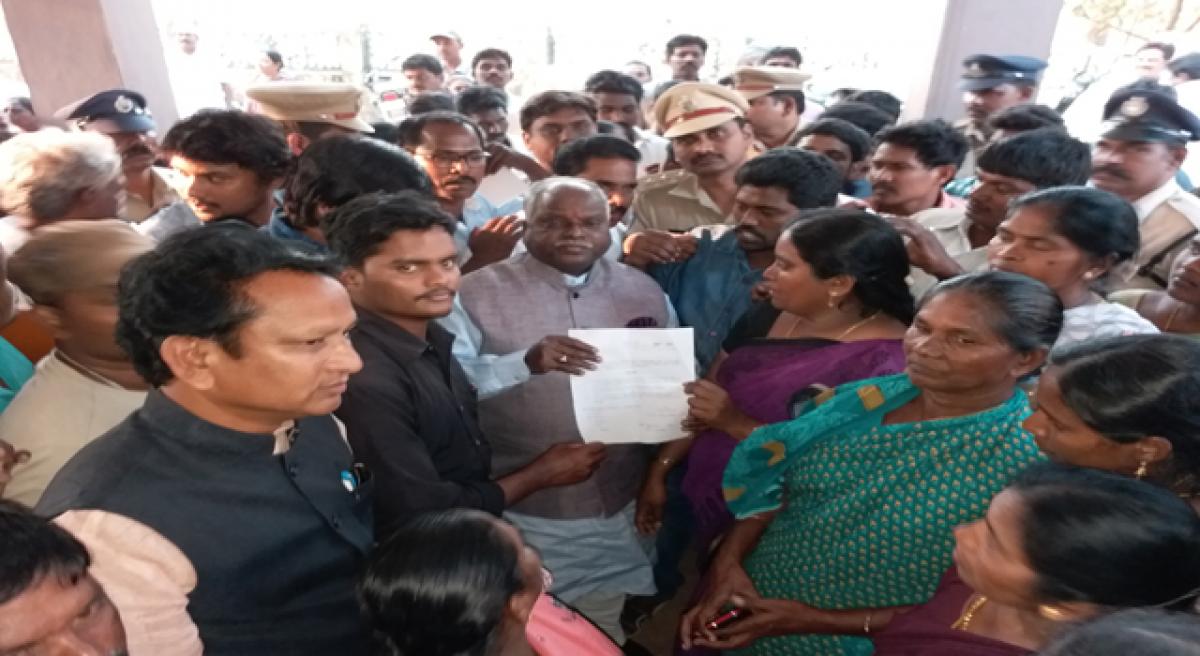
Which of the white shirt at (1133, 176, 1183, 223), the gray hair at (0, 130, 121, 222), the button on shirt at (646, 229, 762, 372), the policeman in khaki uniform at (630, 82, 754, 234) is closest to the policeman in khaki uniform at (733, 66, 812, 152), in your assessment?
the policeman in khaki uniform at (630, 82, 754, 234)

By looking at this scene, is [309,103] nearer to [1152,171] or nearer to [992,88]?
[1152,171]

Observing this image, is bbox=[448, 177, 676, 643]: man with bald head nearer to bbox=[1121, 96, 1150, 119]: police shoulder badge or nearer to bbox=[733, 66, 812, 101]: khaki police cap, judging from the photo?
bbox=[1121, 96, 1150, 119]: police shoulder badge

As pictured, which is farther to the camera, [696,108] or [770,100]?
[770,100]

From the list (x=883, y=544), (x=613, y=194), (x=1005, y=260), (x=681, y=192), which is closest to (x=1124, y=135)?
(x=1005, y=260)

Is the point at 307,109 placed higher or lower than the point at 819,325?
higher

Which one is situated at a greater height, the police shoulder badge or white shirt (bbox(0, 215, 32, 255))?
the police shoulder badge

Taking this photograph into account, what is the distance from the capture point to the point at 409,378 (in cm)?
166

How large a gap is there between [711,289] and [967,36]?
4172 millimetres

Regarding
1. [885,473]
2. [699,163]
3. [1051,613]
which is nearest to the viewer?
[1051,613]

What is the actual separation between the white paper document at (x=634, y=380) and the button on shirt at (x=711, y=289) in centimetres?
41

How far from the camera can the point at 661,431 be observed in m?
2.07

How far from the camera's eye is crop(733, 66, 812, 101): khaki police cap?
14.8 feet

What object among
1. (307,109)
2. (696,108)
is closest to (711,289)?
(696,108)

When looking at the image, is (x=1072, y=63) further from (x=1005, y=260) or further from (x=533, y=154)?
(x=1005, y=260)
